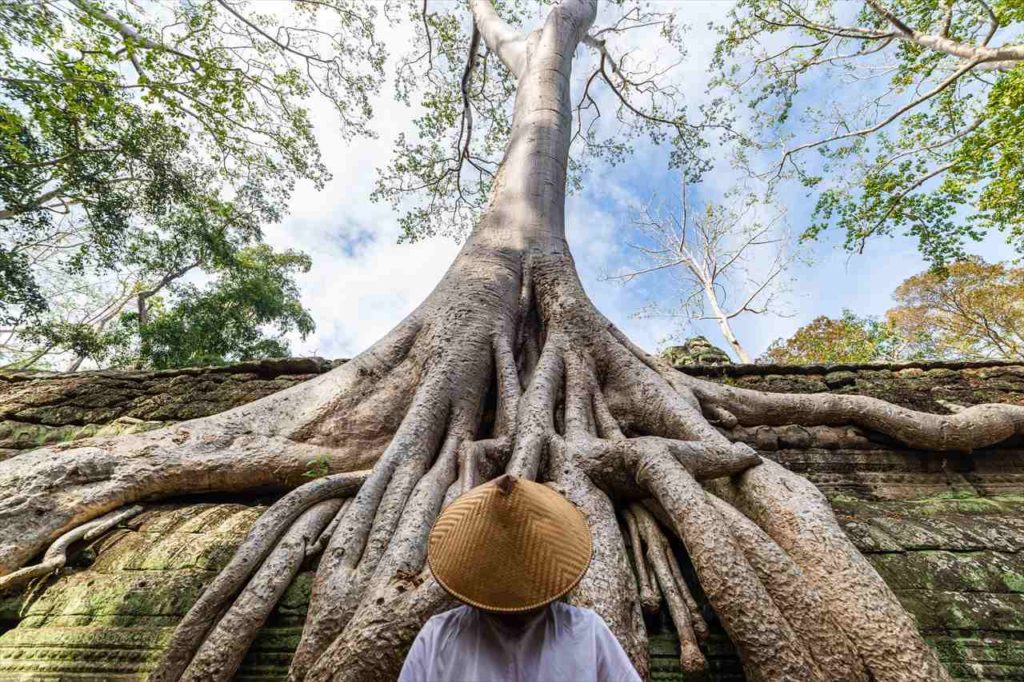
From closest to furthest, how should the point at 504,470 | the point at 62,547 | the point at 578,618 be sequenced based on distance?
the point at 578,618 → the point at 62,547 → the point at 504,470

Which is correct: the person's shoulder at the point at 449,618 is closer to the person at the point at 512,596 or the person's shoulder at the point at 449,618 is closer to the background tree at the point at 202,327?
the person at the point at 512,596

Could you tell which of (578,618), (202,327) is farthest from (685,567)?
(202,327)

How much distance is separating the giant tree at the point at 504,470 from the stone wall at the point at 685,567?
12 cm

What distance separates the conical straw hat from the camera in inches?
31.9

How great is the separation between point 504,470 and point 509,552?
4.11ft

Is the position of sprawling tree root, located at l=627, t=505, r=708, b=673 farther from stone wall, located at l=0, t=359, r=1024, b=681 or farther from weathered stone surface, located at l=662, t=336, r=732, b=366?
weathered stone surface, located at l=662, t=336, r=732, b=366

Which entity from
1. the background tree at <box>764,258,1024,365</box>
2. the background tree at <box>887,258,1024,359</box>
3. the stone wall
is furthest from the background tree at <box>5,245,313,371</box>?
the background tree at <box>887,258,1024,359</box>

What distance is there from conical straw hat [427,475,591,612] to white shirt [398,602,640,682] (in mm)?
82

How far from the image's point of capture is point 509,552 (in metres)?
0.82

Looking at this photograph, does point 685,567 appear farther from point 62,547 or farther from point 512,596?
point 62,547

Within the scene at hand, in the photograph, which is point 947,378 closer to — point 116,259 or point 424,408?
point 424,408

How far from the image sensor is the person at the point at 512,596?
82 centimetres

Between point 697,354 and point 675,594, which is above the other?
point 697,354

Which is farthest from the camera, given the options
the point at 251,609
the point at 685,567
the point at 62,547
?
the point at 62,547
